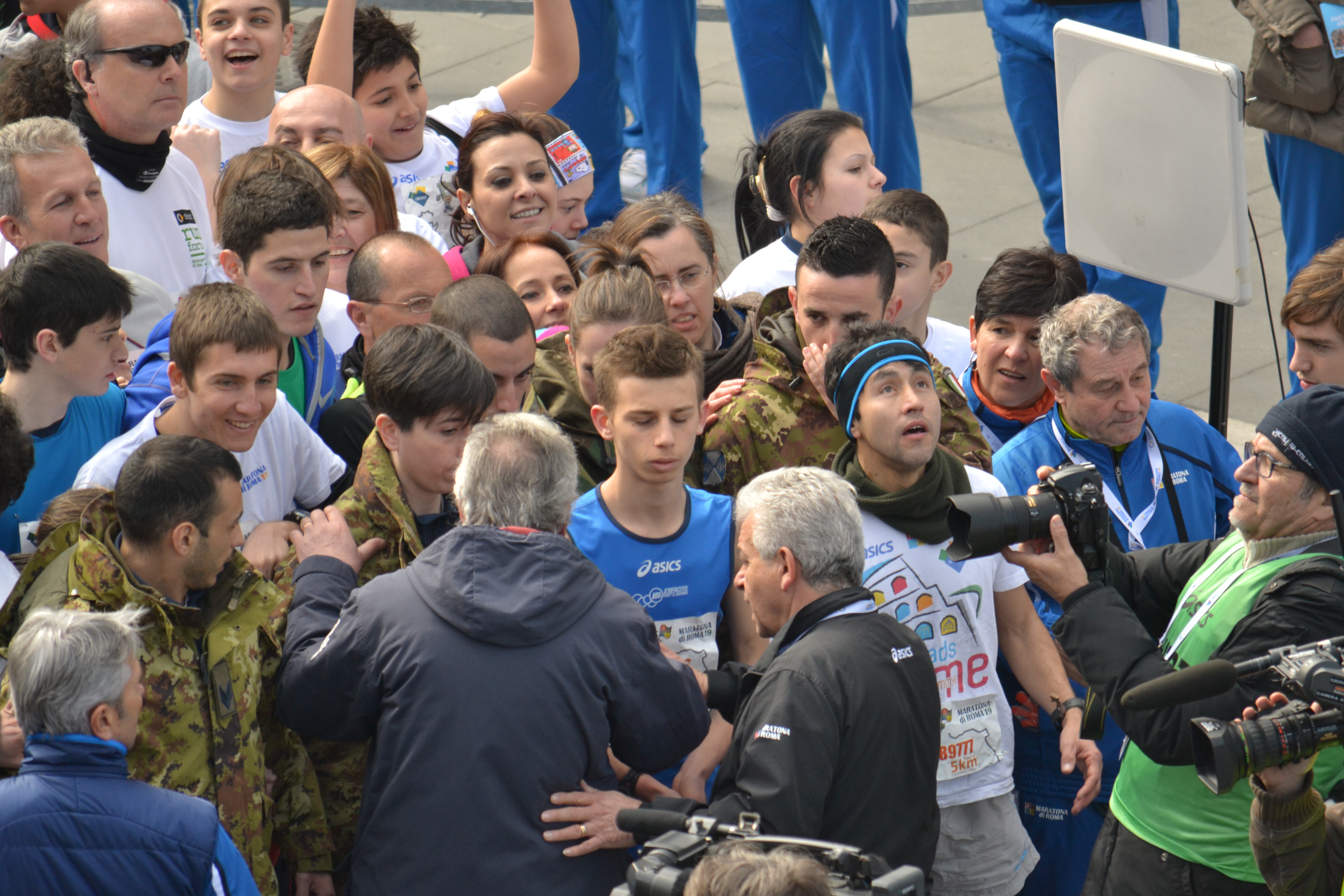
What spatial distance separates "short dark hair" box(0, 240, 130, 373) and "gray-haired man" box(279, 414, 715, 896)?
1.15 m

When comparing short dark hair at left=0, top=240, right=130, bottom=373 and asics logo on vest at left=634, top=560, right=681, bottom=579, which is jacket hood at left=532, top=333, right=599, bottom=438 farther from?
short dark hair at left=0, top=240, right=130, bottom=373

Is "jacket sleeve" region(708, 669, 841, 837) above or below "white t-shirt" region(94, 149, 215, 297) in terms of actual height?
below

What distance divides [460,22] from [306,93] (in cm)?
603

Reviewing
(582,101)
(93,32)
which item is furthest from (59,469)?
(582,101)

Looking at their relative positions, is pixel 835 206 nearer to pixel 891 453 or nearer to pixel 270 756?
pixel 891 453

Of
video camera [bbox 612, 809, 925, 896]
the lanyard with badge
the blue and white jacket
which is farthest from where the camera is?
the lanyard with badge

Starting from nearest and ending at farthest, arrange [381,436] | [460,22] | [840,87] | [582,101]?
1. [381,436]
2. [840,87]
3. [582,101]
4. [460,22]

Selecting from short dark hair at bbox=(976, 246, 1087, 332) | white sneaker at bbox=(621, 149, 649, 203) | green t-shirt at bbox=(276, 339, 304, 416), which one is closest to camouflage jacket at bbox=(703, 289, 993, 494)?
short dark hair at bbox=(976, 246, 1087, 332)

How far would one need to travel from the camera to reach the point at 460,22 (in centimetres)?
1082

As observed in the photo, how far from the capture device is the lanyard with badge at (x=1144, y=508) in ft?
13.1

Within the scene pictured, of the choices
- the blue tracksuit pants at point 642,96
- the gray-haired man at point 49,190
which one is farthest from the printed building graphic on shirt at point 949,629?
the blue tracksuit pants at point 642,96

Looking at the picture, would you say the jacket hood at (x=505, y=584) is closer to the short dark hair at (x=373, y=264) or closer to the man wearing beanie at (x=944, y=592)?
the man wearing beanie at (x=944, y=592)

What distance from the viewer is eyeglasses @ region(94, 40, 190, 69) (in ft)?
15.3

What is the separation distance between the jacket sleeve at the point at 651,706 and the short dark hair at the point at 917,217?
2.22 m
